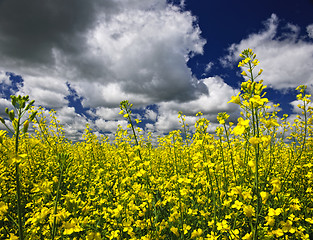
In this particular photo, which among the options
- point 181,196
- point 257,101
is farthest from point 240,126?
point 181,196

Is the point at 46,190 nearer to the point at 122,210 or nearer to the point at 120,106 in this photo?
the point at 122,210

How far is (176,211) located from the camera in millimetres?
2561

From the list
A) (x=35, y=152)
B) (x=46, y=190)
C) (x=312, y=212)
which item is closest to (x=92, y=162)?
(x=35, y=152)

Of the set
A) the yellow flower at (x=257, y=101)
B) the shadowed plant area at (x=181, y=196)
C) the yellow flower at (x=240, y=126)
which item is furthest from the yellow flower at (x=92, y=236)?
the yellow flower at (x=257, y=101)

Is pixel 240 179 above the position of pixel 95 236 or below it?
above

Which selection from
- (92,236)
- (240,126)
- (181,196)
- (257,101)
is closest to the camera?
(257,101)

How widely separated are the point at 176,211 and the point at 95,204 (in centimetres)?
192

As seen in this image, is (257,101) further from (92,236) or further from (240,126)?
(92,236)

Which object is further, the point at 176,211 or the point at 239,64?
the point at 176,211

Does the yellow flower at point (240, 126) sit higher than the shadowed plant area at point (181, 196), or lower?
higher

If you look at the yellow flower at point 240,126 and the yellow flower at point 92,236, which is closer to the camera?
the yellow flower at point 240,126

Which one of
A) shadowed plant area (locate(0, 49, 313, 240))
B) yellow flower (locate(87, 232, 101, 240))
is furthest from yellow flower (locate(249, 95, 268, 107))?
yellow flower (locate(87, 232, 101, 240))

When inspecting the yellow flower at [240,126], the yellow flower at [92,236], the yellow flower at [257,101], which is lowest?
the yellow flower at [92,236]

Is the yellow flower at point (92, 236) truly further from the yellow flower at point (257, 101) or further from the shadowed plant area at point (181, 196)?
the yellow flower at point (257, 101)
